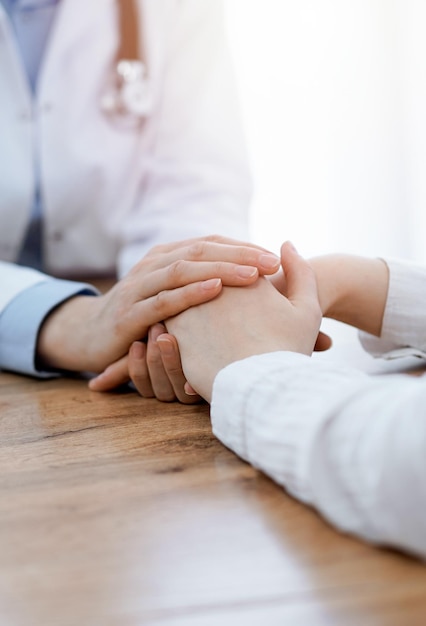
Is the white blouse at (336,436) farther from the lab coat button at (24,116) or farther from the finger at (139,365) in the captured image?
the lab coat button at (24,116)

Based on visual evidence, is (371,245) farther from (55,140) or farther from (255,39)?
Result: (55,140)

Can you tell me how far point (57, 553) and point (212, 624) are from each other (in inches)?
5.0

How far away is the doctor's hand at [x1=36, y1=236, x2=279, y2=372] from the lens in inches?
28.2

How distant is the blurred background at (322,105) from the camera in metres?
2.17

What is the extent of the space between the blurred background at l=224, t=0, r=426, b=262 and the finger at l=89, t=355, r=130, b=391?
134cm

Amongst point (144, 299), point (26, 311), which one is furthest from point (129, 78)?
point (144, 299)

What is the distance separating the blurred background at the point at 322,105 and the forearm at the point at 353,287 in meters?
1.33

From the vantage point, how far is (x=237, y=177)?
1.34 meters

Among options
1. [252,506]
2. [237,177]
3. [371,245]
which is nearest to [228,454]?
[252,506]

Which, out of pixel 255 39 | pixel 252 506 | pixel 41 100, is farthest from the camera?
pixel 255 39

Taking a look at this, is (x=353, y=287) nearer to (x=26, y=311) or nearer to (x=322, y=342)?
(x=322, y=342)

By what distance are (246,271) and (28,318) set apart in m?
0.34

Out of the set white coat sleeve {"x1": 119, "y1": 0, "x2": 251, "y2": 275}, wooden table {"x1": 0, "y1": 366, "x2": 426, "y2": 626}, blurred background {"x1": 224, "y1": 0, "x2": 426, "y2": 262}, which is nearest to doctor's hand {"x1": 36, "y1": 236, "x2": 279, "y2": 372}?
wooden table {"x1": 0, "y1": 366, "x2": 426, "y2": 626}

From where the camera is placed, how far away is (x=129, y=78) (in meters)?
1.36
